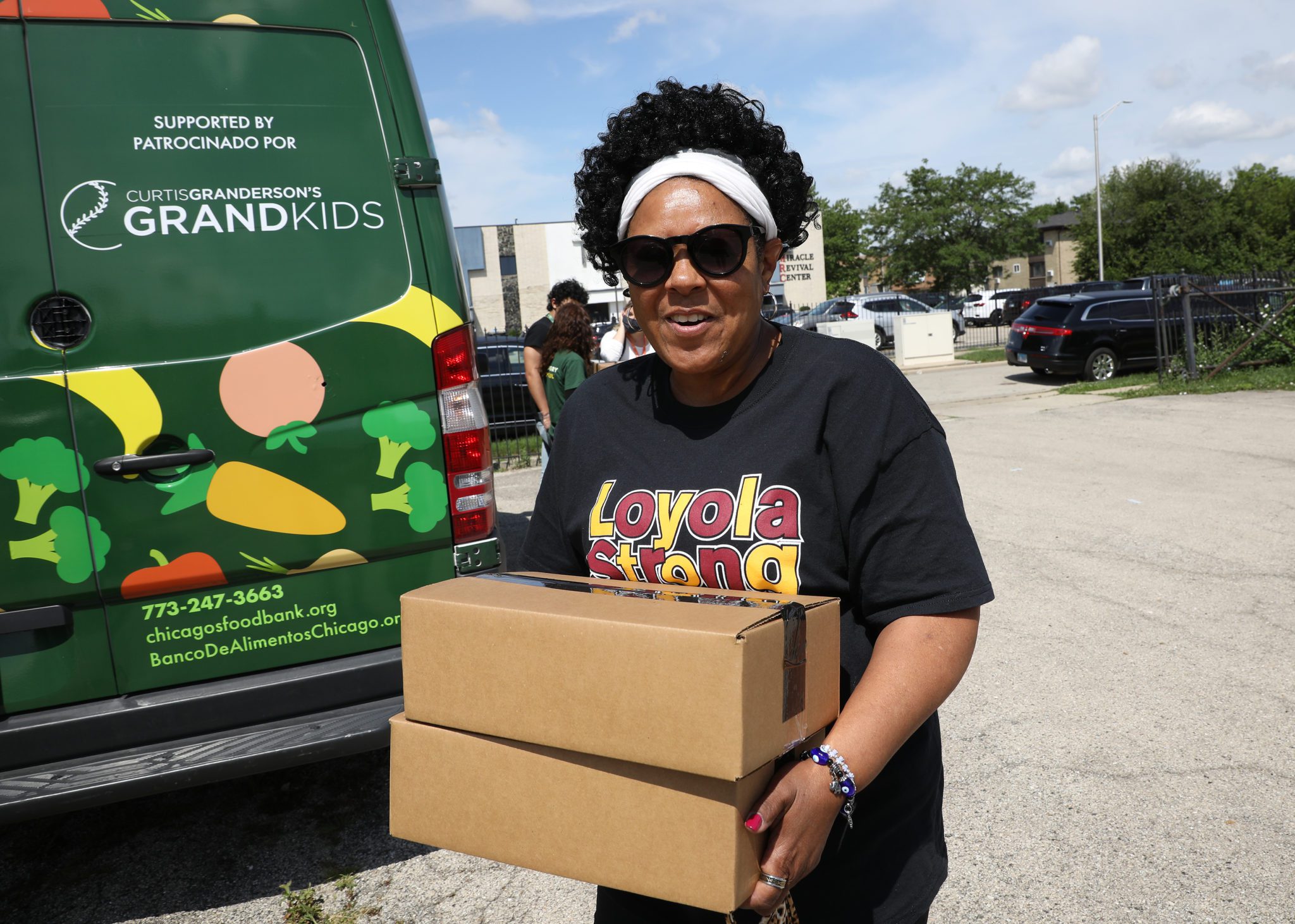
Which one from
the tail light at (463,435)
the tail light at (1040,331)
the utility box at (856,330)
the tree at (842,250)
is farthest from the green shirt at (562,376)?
the tree at (842,250)

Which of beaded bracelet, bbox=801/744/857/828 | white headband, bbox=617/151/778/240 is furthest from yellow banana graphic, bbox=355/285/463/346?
beaded bracelet, bbox=801/744/857/828

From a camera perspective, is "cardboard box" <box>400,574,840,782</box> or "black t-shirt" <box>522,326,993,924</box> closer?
"cardboard box" <box>400,574,840,782</box>

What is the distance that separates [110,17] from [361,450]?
138cm

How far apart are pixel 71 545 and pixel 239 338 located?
735 mm

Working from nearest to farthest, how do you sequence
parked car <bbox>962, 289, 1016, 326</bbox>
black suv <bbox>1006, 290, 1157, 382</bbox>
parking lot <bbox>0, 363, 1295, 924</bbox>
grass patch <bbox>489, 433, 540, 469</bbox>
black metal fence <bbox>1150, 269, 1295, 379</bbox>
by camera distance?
parking lot <bbox>0, 363, 1295, 924</bbox>, grass patch <bbox>489, 433, 540, 469</bbox>, black metal fence <bbox>1150, 269, 1295, 379</bbox>, black suv <bbox>1006, 290, 1157, 382</bbox>, parked car <bbox>962, 289, 1016, 326</bbox>

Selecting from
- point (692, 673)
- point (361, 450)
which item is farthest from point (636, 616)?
point (361, 450)

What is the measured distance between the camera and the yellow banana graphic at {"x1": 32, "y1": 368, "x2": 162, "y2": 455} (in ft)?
8.57

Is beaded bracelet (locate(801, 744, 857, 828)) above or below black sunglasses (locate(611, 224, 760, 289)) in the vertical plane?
below

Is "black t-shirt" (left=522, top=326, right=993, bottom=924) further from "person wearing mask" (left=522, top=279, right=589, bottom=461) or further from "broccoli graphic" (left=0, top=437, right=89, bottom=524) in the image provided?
"person wearing mask" (left=522, top=279, right=589, bottom=461)

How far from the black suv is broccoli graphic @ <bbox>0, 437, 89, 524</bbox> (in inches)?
654

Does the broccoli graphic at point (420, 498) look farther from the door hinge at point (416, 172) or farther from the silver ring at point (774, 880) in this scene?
the silver ring at point (774, 880)

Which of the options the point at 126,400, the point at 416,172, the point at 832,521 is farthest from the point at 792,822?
the point at 416,172

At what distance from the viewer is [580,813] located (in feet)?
4.12

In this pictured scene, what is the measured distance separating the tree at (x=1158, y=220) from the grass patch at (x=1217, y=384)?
31.6 m
